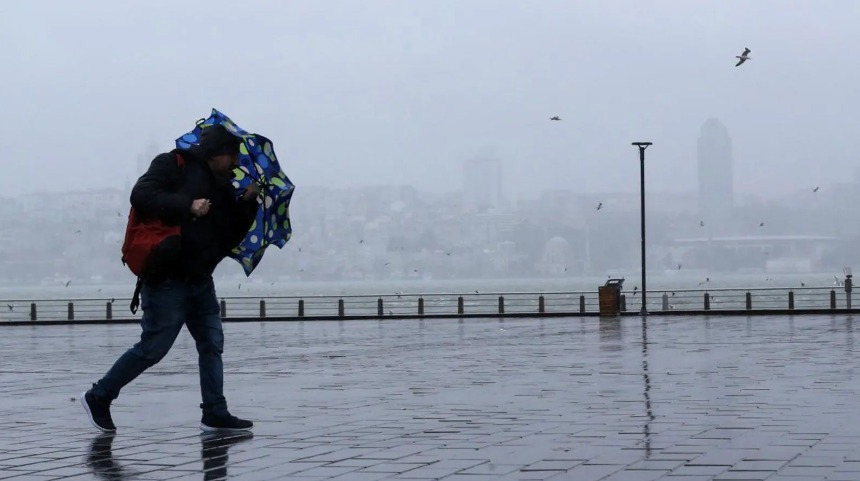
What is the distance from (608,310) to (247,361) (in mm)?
22991

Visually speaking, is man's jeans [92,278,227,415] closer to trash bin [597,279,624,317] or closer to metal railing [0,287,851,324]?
metal railing [0,287,851,324]

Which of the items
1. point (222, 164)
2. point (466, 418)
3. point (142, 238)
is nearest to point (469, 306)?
point (466, 418)

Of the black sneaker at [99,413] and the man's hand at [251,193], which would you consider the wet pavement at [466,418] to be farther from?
the man's hand at [251,193]

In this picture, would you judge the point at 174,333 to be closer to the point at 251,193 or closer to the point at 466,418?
the point at 251,193

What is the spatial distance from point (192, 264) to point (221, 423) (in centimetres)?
95

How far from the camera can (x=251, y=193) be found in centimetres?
855

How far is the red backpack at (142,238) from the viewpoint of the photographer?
8.37m

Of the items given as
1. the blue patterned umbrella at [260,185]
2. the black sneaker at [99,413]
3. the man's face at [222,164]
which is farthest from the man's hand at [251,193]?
the black sneaker at [99,413]

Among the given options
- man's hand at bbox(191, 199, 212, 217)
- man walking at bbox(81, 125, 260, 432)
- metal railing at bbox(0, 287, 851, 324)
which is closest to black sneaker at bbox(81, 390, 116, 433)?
man walking at bbox(81, 125, 260, 432)

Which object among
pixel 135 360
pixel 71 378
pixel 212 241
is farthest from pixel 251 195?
pixel 71 378

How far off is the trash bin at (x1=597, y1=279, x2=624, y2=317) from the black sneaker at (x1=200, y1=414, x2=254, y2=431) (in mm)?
30752

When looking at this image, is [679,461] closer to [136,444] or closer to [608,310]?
[136,444]

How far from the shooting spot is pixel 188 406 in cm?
1054

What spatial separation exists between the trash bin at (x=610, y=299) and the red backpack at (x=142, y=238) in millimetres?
31100
